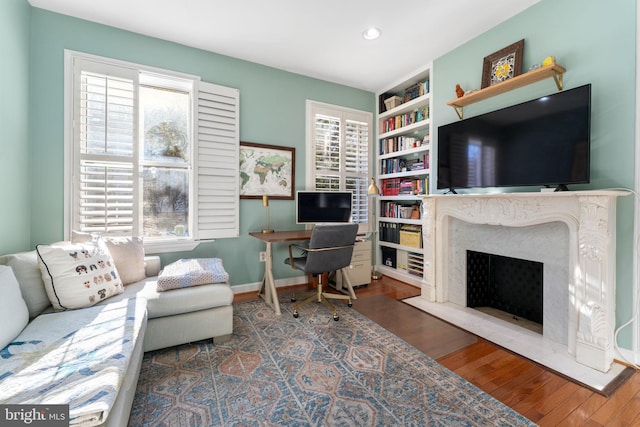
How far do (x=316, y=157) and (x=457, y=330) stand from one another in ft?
8.30

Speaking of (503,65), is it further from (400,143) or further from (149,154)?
(149,154)

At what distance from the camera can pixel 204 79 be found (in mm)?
2980

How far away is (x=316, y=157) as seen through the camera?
366cm

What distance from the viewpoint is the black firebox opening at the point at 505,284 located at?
2365mm

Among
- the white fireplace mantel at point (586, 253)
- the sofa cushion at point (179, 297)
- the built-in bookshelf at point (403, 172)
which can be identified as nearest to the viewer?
the white fireplace mantel at point (586, 253)

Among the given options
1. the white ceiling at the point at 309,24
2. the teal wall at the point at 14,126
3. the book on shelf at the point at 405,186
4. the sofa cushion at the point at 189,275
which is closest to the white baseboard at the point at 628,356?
the book on shelf at the point at 405,186

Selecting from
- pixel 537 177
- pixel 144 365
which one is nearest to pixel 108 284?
pixel 144 365

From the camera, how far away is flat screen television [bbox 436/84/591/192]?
1.88 m

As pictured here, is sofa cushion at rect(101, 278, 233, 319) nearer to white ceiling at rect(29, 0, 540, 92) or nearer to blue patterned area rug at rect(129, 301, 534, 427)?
blue patterned area rug at rect(129, 301, 534, 427)

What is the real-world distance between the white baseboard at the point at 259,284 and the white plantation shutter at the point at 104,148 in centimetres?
125

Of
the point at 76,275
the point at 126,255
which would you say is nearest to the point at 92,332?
the point at 76,275

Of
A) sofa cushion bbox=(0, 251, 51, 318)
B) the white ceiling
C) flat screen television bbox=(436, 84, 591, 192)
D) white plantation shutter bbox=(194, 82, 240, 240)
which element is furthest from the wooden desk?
the white ceiling

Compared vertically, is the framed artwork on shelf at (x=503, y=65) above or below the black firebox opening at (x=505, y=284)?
above

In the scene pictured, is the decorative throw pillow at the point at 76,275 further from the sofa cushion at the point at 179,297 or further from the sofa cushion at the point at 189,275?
the sofa cushion at the point at 189,275
